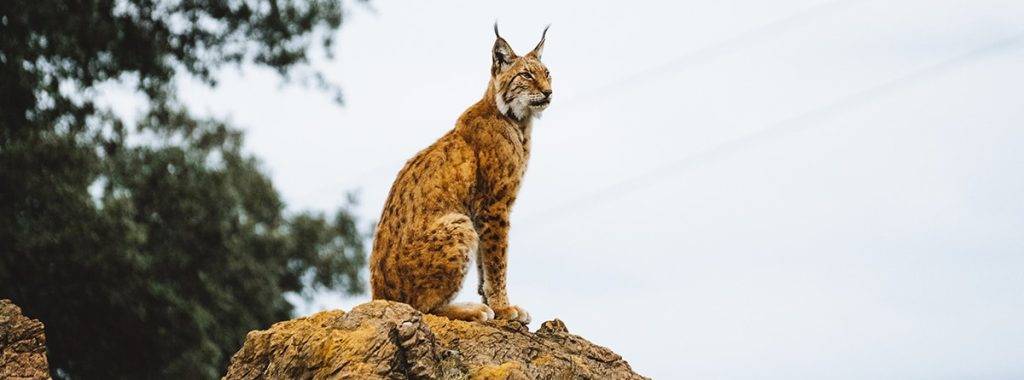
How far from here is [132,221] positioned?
1659cm

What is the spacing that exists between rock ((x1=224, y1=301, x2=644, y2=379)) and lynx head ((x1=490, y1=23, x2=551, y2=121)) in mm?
1555

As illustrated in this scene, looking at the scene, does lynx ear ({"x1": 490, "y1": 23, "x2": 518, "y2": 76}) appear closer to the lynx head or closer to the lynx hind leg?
the lynx head

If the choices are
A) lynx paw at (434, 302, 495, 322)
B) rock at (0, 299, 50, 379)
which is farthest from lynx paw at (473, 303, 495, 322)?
rock at (0, 299, 50, 379)

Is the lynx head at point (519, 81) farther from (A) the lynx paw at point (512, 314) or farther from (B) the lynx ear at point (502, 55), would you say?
(A) the lynx paw at point (512, 314)

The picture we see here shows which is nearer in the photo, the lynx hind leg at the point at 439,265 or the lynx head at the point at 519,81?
the lynx hind leg at the point at 439,265

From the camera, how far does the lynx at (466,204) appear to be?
800cm

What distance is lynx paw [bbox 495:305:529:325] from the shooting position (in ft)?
26.3

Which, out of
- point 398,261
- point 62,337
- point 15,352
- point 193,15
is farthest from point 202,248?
point 398,261

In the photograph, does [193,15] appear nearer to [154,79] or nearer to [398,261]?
[154,79]

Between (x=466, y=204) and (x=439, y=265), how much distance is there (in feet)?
Answer: 1.79

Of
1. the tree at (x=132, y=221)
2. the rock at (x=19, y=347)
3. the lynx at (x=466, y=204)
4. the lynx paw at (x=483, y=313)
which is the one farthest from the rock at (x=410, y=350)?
the tree at (x=132, y=221)

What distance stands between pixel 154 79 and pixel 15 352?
32.5 ft

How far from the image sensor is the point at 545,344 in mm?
7629

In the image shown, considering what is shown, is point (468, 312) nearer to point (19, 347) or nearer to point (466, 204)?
point (466, 204)
